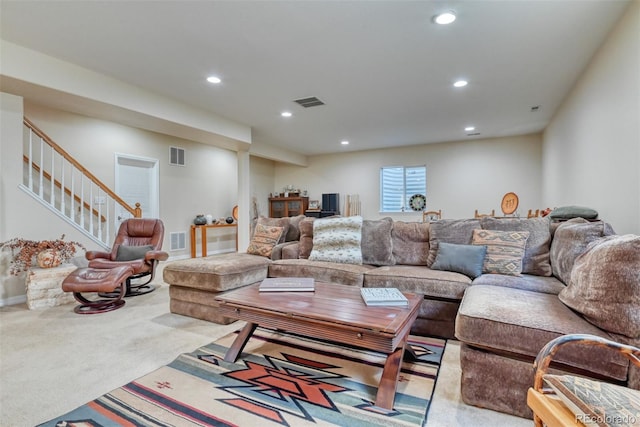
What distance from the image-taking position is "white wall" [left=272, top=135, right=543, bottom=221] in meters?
6.22

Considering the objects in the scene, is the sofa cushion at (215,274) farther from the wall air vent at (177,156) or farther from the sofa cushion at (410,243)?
the wall air vent at (177,156)

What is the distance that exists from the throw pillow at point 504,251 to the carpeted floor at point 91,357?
744 millimetres

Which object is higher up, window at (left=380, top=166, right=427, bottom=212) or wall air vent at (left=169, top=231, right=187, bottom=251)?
window at (left=380, top=166, right=427, bottom=212)

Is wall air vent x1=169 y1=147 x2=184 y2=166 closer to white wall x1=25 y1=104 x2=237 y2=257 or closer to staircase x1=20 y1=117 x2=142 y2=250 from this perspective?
white wall x1=25 y1=104 x2=237 y2=257

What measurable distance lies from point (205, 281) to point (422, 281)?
6.19ft

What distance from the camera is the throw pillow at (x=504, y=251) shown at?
2.49 metres

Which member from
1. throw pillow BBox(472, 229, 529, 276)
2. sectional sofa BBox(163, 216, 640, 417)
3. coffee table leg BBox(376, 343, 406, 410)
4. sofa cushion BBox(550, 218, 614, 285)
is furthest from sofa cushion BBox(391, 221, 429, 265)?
coffee table leg BBox(376, 343, 406, 410)

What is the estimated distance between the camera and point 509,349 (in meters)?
1.47

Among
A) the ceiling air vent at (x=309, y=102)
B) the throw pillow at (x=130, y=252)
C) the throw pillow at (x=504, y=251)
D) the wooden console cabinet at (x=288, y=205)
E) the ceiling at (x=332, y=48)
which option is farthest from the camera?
the wooden console cabinet at (x=288, y=205)

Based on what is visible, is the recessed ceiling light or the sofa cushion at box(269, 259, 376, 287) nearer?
the recessed ceiling light

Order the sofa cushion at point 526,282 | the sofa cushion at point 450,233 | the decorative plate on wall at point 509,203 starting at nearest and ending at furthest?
the sofa cushion at point 526,282
the sofa cushion at point 450,233
the decorative plate on wall at point 509,203

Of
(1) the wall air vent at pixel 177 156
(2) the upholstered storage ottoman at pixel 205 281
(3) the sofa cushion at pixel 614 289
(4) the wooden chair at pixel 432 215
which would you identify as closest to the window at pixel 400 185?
(4) the wooden chair at pixel 432 215

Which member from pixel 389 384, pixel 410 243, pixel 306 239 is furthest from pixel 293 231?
pixel 389 384

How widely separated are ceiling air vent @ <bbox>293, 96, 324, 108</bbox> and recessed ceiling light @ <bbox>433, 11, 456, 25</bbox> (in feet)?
6.56
